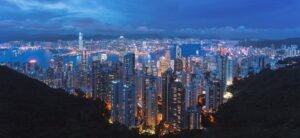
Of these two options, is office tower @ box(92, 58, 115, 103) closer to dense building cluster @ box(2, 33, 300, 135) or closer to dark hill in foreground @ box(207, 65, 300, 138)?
dense building cluster @ box(2, 33, 300, 135)

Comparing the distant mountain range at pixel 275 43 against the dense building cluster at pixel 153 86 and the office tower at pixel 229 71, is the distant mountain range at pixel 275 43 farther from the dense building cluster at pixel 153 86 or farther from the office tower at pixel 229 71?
the office tower at pixel 229 71

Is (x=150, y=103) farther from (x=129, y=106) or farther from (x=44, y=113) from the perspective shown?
(x=44, y=113)

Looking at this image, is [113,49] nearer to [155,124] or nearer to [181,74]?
[181,74]

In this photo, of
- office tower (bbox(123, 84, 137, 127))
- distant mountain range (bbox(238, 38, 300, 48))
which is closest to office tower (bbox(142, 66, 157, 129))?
office tower (bbox(123, 84, 137, 127))

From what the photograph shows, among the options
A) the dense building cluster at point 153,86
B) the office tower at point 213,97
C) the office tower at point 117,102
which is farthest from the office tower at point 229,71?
the office tower at point 117,102

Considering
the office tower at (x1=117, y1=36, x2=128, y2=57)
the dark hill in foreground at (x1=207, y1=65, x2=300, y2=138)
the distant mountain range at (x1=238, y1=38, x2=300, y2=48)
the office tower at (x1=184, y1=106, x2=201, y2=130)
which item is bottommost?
the office tower at (x1=184, y1=106, x2=201, y2=130)

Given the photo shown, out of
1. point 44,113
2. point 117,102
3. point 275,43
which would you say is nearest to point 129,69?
point 117,102
